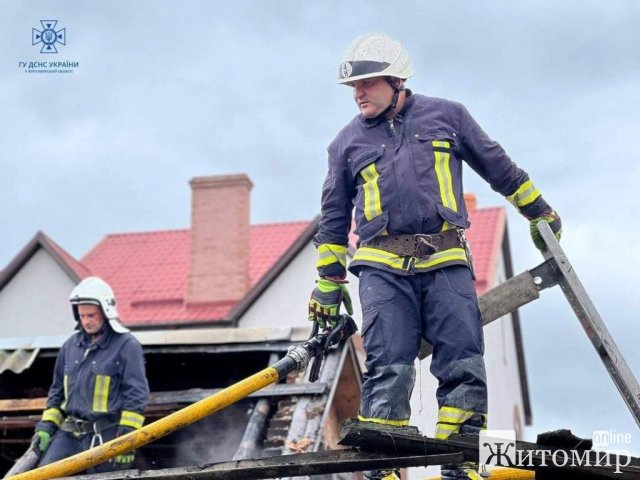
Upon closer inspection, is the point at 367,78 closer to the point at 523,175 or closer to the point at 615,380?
the point at 523,175

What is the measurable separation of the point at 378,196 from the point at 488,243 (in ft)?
74.9

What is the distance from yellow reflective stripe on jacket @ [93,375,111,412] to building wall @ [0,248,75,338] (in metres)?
18.1

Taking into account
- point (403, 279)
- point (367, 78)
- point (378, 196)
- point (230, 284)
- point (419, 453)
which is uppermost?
point (230, 284)

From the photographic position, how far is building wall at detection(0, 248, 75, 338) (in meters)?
27.1

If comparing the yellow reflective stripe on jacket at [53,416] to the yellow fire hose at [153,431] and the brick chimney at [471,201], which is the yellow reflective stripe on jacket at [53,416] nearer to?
the yellow fire hose at [153,431]

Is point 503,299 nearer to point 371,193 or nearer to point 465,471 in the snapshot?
point 371,193

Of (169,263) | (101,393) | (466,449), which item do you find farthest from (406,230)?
(169,263)

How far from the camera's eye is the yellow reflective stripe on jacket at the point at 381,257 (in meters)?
5.61

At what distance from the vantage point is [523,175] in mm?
5934

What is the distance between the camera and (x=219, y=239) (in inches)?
1108

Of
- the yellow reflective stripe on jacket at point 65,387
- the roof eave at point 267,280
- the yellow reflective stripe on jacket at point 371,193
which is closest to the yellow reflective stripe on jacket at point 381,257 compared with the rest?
the yellow reflective stripe on jacket at point 371,193

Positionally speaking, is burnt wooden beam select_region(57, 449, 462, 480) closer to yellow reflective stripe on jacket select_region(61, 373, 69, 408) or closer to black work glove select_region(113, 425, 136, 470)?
black work glove select_region(113, 425, 136, 470)

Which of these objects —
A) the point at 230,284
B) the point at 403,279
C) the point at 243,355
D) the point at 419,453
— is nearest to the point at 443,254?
the point at 403,279

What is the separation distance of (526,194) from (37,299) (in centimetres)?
2295
